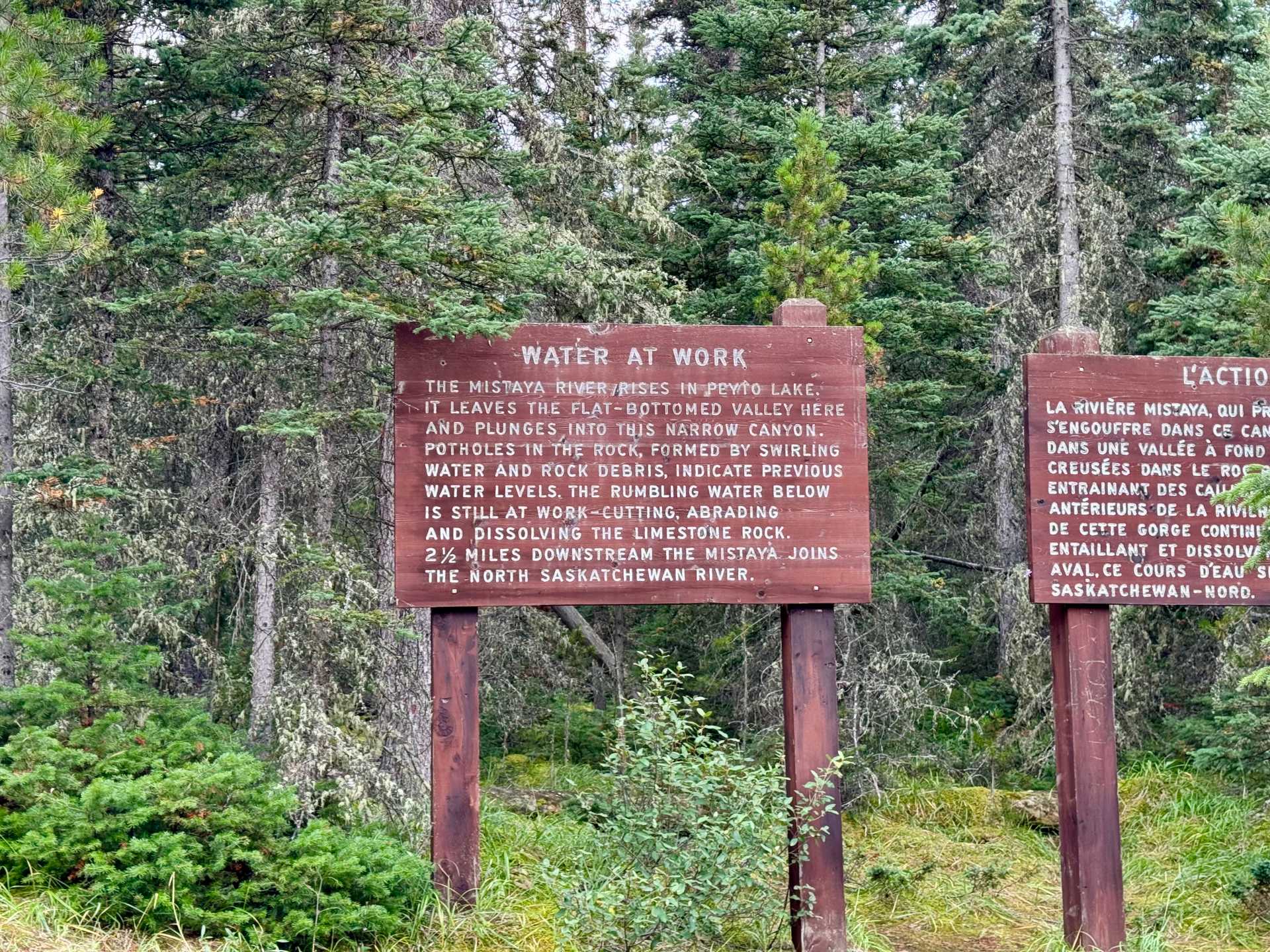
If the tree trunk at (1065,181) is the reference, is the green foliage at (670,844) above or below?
below

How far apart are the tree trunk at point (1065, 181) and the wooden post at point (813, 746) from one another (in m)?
7.94

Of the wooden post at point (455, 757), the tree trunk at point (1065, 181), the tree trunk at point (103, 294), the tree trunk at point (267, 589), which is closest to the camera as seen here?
the wooden post at point (455, 757)

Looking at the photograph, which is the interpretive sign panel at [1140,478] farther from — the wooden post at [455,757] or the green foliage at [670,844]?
the wooden post at [455,757]

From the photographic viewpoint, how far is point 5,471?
7.77 m

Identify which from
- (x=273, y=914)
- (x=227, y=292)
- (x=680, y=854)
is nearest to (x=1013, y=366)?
(x=227, y=292)

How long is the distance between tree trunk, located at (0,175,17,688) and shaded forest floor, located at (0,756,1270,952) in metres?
2.37

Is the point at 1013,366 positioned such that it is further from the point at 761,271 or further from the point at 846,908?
the point at 846,908

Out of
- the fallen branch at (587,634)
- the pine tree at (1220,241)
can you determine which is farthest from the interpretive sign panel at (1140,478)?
the fallen branch at (587,634)

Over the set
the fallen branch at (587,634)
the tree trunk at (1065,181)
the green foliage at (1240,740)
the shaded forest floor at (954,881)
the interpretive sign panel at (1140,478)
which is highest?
the tree trunk at (1065,181)

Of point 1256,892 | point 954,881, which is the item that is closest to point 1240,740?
point 1256,892

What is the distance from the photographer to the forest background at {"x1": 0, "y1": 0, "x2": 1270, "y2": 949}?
620 cm

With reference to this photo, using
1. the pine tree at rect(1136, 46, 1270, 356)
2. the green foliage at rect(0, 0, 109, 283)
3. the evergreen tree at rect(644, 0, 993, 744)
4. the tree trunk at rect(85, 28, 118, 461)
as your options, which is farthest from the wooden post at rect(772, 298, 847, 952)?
the tree trunk at rect(85, 28, 118, 461)

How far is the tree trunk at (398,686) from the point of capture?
9305mm

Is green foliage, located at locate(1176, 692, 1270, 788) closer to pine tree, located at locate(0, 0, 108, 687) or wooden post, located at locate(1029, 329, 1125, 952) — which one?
wooden post, located at locate(1029, 329, 1125, 952)
